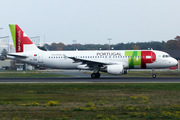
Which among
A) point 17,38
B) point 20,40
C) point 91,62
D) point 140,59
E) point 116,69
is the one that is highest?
point 17,38

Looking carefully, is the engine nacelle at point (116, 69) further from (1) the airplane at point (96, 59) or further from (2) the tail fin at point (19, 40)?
(2) the tail fin at point (19, 40)

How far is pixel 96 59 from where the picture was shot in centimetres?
3167

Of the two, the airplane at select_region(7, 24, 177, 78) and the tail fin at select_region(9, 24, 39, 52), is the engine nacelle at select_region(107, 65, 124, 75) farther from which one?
the tail fin at select_region(9, 24, 39, 52)

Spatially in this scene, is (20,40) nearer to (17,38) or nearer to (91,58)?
(17,38)

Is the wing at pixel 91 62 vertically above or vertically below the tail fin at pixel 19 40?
below

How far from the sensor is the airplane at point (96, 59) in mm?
30516

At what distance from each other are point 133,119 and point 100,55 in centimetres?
2265

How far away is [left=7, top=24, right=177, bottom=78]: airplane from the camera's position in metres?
30.5

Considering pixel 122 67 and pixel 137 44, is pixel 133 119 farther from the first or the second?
pixel 137 44

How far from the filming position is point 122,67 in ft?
95.9

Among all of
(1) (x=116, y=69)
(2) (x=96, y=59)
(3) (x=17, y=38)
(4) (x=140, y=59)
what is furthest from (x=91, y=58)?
(3) (x=17, y=38)

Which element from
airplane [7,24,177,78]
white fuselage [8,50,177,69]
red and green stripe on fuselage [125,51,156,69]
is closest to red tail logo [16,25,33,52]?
airplane [7,24,177,78]

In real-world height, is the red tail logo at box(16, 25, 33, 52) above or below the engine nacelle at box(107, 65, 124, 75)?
above

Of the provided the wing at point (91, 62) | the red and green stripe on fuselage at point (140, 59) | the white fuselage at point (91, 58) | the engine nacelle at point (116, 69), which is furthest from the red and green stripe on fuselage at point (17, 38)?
the red and green stripe on fuselage at point (140, 59)
